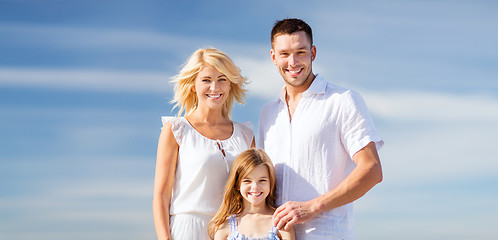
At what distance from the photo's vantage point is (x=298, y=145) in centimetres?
525

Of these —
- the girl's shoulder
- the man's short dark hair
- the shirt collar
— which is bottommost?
the girl's shoulder

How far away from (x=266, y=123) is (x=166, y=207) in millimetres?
1340

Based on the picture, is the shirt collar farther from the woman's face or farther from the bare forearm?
the bare forearm

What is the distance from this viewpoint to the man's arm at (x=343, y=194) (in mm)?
4934

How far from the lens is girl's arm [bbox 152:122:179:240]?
5590 mm

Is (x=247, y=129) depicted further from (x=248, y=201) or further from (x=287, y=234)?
(x=287, y=234)

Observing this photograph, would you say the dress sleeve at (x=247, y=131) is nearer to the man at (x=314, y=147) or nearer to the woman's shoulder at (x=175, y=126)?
the man at (x=314, y=147)

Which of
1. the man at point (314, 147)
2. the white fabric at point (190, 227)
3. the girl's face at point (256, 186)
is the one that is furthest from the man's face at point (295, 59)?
the white fabric at point (190, 227)

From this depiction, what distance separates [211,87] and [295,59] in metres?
0.98

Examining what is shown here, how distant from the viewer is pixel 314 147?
5.20 m

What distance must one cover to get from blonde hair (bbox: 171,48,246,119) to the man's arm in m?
1.64

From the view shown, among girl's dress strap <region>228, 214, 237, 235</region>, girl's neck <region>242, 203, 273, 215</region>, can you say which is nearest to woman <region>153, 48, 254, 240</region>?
girl's dress strap <region>228, 214, 237, 235</region>

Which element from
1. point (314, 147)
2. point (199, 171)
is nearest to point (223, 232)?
point (199, 171)

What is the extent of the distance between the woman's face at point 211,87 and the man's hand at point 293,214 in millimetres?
1449
